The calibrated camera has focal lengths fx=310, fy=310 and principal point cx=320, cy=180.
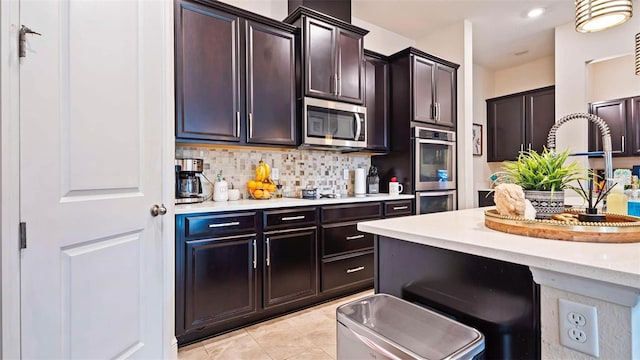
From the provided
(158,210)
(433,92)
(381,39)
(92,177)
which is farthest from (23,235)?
(381,39)

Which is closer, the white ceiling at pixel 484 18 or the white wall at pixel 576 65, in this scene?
the white ceiling at pixel 484 18

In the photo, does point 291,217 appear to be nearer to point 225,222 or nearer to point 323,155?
point 225,222

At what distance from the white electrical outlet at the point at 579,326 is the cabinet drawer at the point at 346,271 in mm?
1957

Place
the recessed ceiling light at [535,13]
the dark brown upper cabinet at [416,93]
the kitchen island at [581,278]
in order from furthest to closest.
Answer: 1. the recessed ceiling light at [535,13]
2. the dark brown upper cabinet at [416,93]
3. the kitchen island at [581,278]

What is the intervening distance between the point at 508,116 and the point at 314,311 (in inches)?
175

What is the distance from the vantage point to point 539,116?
15.0 ft

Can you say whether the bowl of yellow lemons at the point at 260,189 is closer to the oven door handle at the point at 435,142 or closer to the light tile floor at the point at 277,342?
the light tile floor at the point at 277,342

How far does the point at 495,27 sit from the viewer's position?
13.1ft

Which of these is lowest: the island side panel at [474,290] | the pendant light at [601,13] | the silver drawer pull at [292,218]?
the island side panel at [474,290]

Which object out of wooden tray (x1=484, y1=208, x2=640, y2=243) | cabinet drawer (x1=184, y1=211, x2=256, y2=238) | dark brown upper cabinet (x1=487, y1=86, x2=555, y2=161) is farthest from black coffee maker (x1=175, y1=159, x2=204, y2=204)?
dark brown upper cabinet (x1=487, y1=86, x2=555, y2=161)

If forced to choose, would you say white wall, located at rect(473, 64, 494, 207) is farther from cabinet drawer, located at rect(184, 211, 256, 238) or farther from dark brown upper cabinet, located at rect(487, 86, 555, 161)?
cabinet drawer, located at rect(184, 211, 256, 238)

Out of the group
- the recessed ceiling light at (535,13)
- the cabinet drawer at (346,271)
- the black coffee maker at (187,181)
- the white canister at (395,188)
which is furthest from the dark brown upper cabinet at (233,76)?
the recessed ceiling light at (535,13)

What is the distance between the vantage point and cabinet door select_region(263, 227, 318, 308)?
91.0 inches

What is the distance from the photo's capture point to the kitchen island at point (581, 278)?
26.0 inches
